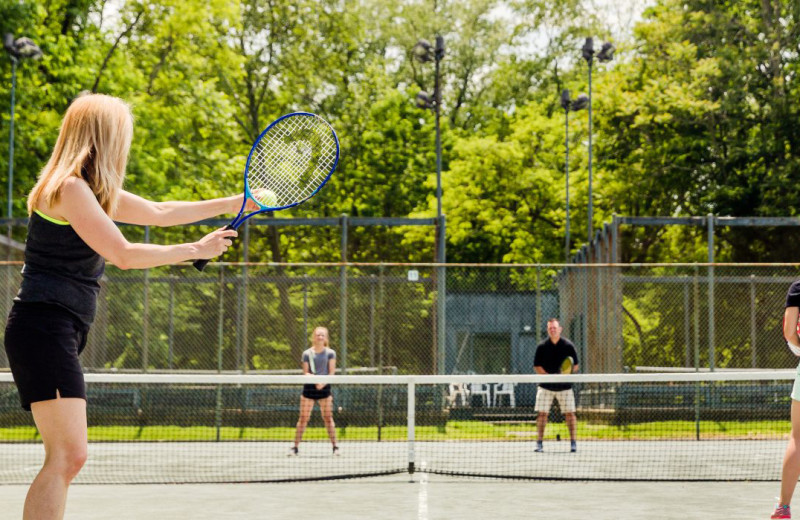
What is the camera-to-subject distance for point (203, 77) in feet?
122

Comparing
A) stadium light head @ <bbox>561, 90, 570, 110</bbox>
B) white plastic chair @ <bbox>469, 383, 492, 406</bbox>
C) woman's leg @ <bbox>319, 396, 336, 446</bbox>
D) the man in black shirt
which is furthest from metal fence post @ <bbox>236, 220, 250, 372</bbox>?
stadium light head @ <bbox>561, 90, 570, 110</bbox>

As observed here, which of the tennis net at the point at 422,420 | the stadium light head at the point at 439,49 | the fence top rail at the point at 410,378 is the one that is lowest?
the tennis net at the point at 422,420

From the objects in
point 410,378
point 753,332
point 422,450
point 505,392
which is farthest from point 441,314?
point 410,378

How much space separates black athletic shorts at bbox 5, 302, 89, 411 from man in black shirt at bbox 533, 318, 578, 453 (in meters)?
10.7

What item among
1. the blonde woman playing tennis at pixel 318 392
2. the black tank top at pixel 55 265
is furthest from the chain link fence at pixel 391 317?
the black tank top at pixel 55 265

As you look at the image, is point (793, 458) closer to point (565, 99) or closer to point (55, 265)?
point (55, 265)

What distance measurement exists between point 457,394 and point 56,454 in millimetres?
13806

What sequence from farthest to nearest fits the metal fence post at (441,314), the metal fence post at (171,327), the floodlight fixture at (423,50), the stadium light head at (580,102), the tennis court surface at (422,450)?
1. the stadium light head at (580,102)
2. the floodlight fixture at (423,50)
3. the metal fence post at (171,327)
4. the metal fence post at (441,314)
5. the tennis court surface at (422,450)

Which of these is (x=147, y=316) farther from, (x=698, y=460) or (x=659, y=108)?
(x=659, y=108)

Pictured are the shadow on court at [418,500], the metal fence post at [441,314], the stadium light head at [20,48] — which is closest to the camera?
the shadow on court at [418,500]

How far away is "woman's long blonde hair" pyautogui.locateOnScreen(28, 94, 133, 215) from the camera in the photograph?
417 centimetres

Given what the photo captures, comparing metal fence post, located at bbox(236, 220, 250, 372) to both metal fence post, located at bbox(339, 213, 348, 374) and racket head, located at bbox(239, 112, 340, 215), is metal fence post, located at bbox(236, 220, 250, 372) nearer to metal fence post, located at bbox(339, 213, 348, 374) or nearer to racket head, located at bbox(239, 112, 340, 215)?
metal fence post, located at bbox(339, 213, 348, 374)

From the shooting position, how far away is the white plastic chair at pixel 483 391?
59.3 feet

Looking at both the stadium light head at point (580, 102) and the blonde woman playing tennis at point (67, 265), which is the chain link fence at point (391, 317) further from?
the blonde woman playing tennis at point (67, 265)
